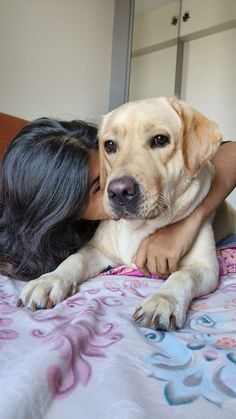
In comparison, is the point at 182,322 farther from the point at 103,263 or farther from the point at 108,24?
the point at 108,24

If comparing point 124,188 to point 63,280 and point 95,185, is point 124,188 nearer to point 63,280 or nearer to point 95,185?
point 63,280

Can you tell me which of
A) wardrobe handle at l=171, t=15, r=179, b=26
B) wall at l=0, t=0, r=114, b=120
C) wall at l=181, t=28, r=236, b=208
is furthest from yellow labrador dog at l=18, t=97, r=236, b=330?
wardrobe handle at l=171, t=15, r=179, b=26

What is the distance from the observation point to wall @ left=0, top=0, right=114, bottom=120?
2713 millimetres

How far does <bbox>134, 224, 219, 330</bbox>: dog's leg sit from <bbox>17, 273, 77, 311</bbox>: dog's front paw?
25 centimetres

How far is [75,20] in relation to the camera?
318 centimetres

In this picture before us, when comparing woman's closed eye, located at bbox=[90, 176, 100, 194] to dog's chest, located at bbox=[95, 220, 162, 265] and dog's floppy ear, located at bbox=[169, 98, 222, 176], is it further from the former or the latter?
dog's floppy ear, located at bbox=[169, 98, 222, 176]

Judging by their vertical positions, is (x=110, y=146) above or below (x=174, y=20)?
below

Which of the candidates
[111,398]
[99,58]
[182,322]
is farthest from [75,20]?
[111,398]

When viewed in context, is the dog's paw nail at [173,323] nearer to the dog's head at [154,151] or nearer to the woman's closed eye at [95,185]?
the dog's head at [154,151]

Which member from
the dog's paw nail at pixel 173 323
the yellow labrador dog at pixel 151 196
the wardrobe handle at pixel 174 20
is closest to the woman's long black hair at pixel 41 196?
the yellow labrador dog at pixel 151 196

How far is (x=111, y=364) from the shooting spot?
0.64 m

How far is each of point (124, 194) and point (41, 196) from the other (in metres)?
0.47

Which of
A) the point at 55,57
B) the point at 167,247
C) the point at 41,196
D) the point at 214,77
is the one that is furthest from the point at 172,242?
the point at 214,77

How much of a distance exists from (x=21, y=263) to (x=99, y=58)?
2.49 m
